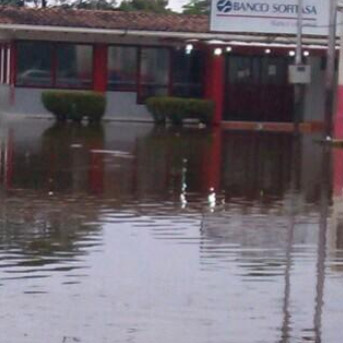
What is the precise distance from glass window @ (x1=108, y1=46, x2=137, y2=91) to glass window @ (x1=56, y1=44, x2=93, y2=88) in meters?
0.72

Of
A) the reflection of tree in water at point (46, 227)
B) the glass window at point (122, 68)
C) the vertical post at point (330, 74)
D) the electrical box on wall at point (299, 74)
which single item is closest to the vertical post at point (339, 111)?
the vertical post at point (330, 74)

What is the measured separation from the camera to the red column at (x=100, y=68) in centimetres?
4759

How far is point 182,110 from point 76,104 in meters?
3.44

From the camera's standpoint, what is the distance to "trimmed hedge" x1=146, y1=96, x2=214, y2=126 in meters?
45.8

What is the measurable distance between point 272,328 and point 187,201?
1000 centimetres

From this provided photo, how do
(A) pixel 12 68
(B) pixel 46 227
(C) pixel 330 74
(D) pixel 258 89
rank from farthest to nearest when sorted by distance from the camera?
(D) pixel 258 89
(A) pixel 12 68
(C) pixel 330 74
(B) pixel 46 227

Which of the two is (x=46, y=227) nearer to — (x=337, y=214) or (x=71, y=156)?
(x=337, y=214)

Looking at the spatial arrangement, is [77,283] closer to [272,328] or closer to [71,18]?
[272,328]

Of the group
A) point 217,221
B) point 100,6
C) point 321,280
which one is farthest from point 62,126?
point 100,6

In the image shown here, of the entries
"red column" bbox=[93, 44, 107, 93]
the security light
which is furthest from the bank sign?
"red column" bbox=[93, 44, 107, 93]

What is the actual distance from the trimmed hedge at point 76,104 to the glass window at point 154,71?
2530mm

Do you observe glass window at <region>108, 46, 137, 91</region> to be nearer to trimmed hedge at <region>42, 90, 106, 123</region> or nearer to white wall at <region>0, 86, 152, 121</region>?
white wall at <region>0, 86, 152, 121</region>

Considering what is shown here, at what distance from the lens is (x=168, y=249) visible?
49.6 feet

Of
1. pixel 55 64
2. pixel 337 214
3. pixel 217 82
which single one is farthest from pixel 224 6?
pixel 337 214
